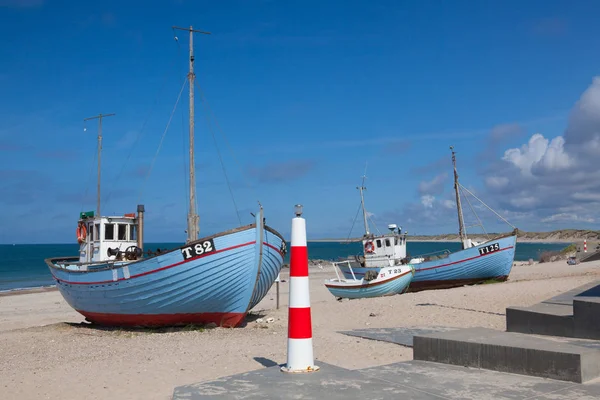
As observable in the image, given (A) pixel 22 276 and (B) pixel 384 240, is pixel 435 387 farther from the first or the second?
(A) pixel 22 276

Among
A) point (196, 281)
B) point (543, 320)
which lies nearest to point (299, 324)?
point (543, 320)

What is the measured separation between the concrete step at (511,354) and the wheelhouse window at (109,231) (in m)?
12.9

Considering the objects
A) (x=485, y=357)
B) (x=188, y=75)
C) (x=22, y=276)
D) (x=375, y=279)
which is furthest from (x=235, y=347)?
(x=22, y=276)

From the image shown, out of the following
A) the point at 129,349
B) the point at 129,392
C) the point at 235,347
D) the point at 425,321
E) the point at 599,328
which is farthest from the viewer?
the point at 425,321

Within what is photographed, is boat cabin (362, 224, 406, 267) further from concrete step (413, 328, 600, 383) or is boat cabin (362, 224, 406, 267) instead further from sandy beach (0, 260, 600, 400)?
concrete step (413, 328, 600, 383)

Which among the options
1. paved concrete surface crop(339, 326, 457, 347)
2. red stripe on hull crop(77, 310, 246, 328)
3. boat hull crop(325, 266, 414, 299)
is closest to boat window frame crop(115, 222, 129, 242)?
red stripe on hull crop(77, 310, 246, 328)

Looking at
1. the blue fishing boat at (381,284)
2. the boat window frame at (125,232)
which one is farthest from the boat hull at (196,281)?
the blue fishing boat at (381,284)

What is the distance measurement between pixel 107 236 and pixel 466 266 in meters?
16.2

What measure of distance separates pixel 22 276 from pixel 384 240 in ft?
145

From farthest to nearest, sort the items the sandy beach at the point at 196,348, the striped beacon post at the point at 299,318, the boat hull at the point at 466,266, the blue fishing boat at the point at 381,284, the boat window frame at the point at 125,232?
the boat hull at the point at 466,266, the blue fishing boat at the point at 381,284, the boat window frame at the point at 125,232, the sandy beach at the point at 196,348, the striped beacon post at the point at 299,318

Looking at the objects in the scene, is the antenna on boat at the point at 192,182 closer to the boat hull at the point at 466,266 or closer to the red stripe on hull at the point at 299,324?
the red stripe on hull at the point at 299,324

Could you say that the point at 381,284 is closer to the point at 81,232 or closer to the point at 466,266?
the point at 466,266

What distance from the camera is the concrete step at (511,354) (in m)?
4.73

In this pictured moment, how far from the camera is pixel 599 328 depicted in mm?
6285
